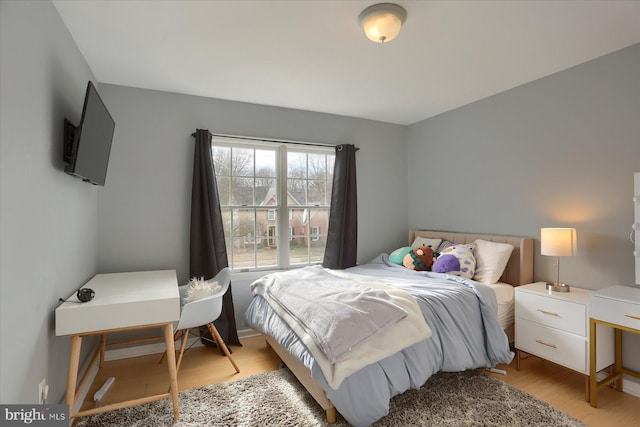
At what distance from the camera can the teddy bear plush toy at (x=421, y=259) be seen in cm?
352

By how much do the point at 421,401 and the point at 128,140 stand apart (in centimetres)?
343

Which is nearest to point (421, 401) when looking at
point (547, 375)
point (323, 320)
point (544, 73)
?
point (323, 320)

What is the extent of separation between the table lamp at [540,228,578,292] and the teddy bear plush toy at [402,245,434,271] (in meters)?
1.07

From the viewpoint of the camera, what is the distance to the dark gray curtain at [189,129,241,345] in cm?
335

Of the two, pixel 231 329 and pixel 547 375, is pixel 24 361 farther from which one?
pixel 547 375

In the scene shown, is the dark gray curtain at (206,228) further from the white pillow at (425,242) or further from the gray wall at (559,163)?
the gray wall at (559,163)

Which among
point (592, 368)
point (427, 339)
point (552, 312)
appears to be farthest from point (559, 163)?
point (427, 339)

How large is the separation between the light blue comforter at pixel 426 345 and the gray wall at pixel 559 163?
36.1 inches

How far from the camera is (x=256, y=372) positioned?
281 cm

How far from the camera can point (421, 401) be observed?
2307mm

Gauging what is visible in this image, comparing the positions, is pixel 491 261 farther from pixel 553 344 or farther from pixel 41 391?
pixel 41 391

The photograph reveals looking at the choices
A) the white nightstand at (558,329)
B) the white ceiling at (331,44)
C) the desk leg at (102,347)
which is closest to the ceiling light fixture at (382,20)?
the white ceiling at (331,44)

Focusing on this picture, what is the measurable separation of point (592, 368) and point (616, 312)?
451 mm

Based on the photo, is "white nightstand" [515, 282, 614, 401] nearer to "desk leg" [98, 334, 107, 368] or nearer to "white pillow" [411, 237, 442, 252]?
"white pillow" [411, 237, 442, 252]
